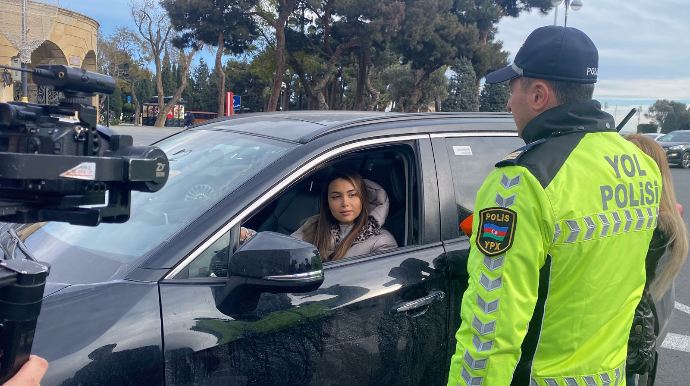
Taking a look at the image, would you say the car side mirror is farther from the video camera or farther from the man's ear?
the man's ear

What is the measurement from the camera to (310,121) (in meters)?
2.79

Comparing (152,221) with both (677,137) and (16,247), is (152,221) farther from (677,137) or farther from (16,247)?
(677,137)

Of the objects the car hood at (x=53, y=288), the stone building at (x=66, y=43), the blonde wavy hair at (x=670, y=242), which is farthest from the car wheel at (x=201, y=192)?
the stone building at (x=66, y=43)

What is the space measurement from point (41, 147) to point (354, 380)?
1.43m

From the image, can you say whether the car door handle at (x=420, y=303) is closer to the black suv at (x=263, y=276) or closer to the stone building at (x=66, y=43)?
the black suv at (x=263, y=276)

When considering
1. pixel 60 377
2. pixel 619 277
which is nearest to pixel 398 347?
pixel 619 277

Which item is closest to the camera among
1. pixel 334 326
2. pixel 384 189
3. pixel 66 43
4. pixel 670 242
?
pixel 334 326

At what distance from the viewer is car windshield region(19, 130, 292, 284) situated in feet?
6.83

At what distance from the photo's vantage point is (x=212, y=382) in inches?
74.5

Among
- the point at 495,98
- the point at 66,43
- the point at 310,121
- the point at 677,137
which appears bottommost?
the point at 310,121

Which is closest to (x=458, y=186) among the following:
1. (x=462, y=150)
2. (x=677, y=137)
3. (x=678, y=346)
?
(x=462, y=150)

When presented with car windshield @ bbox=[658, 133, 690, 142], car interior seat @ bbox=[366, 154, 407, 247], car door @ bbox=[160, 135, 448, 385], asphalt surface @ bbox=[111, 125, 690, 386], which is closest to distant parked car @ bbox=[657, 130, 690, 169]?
car windshield @ bbox=[658, 133, 690, 142]

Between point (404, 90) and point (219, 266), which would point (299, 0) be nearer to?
point (404, 90)

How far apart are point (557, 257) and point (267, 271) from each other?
0.88 metres
